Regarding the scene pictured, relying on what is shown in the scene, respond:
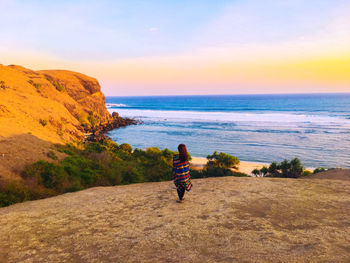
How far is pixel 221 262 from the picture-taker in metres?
4.05

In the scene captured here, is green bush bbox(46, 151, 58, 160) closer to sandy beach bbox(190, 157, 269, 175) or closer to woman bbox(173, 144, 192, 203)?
woman bbox(173, 144, 192, 203)

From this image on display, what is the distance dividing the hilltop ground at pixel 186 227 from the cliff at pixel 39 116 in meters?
6.02

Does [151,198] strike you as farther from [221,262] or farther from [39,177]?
[39,177]

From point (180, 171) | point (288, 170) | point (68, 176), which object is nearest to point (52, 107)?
point (68, 176)

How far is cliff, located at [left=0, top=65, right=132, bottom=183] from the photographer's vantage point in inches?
527

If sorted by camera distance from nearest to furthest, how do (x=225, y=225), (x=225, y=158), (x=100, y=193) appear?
(x=225, y=225), (x=100, y=193), (x=225, y=158)

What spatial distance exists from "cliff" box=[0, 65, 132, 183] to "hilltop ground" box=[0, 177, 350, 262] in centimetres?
602

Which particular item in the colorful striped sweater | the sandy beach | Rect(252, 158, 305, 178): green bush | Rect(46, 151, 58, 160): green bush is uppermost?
the colorful striped sweater

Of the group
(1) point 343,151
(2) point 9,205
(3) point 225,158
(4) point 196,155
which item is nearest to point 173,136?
(4) point 196,155

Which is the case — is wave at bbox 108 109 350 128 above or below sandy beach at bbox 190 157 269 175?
above

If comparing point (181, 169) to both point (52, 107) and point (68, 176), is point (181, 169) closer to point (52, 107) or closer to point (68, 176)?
point (68, 176)

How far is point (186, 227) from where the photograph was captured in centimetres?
573

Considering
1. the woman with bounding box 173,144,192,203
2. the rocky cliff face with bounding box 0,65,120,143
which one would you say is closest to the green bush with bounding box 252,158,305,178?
the woman with bounding box 173,144,192,203

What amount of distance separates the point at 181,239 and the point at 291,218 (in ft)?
10.9
